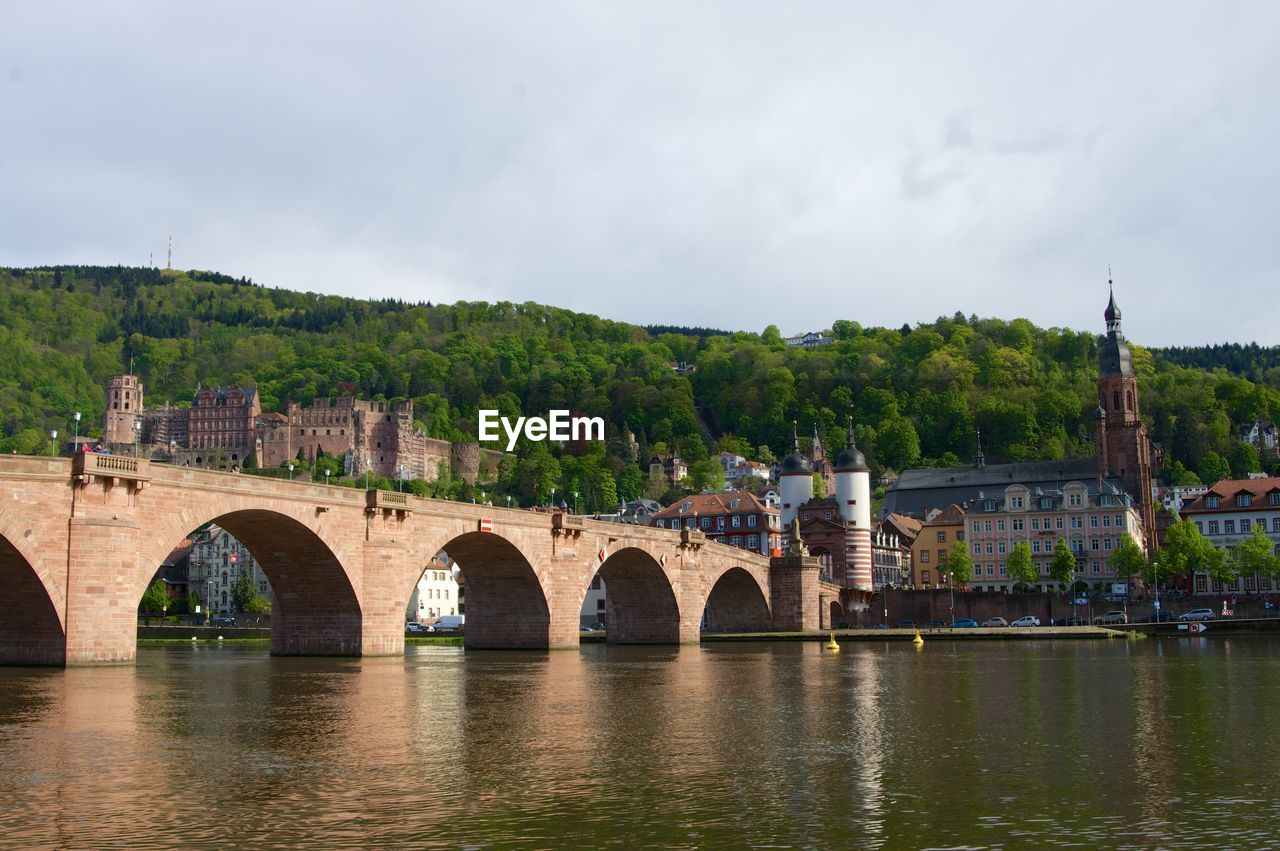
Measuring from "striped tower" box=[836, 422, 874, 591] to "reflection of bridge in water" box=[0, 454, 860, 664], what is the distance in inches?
1018

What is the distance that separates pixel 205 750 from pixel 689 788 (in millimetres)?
9354

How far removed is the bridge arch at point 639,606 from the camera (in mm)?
80500

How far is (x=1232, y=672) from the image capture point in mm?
46500

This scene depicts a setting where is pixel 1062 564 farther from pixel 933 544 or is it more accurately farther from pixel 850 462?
pixel 933 544

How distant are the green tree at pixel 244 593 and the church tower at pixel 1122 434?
258 ft

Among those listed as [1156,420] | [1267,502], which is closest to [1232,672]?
[1267,502]

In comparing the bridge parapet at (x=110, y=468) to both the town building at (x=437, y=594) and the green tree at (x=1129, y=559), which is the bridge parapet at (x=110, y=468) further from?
the town building at (x=437, y=594)

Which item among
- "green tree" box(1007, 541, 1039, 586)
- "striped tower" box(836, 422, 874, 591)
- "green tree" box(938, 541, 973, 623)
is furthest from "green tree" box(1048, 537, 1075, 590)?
"striped tower" box(836, 422, 874, 591)

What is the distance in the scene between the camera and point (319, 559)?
52375 millimetres

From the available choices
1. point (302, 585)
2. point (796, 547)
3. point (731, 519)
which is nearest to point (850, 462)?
point (731, 519)

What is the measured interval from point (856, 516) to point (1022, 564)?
45.1 ft

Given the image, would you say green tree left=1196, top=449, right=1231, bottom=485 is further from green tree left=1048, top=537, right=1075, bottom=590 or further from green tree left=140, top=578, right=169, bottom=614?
green tree left=140, top=578, right=169, bottom=614

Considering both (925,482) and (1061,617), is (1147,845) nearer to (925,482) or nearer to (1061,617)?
(1061,617)

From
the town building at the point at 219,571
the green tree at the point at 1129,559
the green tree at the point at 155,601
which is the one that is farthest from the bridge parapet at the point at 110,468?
the town building at the point at 219,571
